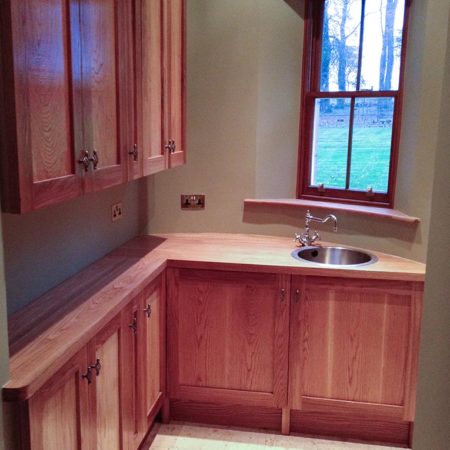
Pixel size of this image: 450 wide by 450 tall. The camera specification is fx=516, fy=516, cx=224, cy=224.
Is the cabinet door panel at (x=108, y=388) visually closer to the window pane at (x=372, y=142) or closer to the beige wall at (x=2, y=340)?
the beige wall at (x=2, y=340)

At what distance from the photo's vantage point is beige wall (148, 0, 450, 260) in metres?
2.81

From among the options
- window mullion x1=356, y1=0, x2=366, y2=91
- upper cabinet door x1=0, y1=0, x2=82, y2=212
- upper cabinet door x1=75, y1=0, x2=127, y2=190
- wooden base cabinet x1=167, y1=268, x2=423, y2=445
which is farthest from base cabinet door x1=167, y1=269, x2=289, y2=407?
window mullion x1=356, y1=0, x2=366, y2=91

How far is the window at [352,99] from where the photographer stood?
281 cm

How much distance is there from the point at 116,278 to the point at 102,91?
2.62 feet

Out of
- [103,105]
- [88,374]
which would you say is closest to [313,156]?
[103,105]

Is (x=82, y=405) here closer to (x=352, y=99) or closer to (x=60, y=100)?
(x=60, y=100)

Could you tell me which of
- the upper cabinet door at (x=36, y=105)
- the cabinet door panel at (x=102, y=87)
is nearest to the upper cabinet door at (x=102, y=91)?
the cabinet door panel at (x=102, y=87)

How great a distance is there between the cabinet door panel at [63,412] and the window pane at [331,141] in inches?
75.0

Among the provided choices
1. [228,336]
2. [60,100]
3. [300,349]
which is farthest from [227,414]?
[60,100]

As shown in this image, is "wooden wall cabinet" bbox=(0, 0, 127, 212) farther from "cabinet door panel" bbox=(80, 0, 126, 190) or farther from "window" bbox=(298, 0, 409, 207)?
"window" bbox=(298, 0, 409, 207)

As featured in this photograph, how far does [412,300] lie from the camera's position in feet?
7.90

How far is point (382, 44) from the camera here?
9.24 feet

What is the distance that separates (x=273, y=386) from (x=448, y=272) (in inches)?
74.1

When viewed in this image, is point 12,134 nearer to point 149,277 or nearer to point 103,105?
point 103,105
